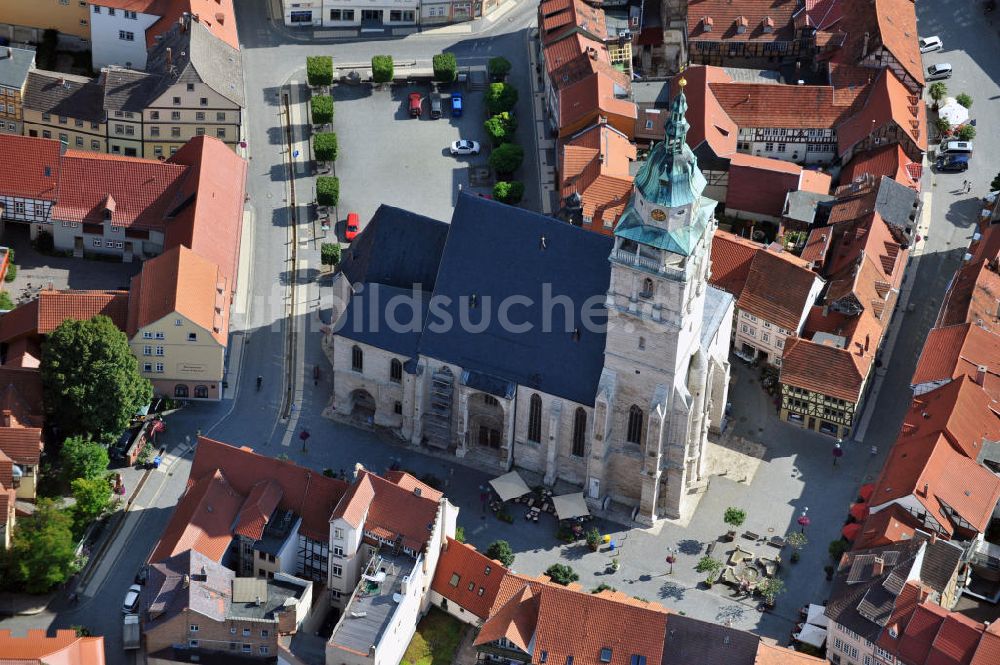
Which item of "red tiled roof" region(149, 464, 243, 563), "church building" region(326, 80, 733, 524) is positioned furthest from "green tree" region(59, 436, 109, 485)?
"church building" region(326, 80, 733, 524)

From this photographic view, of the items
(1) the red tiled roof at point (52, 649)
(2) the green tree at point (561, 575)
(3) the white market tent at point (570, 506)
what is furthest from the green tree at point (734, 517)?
(1) the red tiled roof at point (52, 649)

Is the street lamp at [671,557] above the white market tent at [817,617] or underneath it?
above

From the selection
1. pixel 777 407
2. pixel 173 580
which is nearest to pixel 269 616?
pixel 173 580

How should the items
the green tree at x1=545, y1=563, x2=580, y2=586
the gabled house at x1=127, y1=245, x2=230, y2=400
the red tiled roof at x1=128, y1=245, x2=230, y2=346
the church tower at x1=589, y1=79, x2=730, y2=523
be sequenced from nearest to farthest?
the church tower at x1=589, y1=79, x2=730, y2=523 → the green tree at x1=545, y1=563, x2=580, y2=586 → the gabled house at x1=127, y1=245, x2=230, y2=400 → the red tiled roof at x1=128, y1=245, x2=230, y2=346

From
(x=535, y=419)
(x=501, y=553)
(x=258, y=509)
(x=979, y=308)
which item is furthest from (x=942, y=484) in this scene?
(x=258, y=509)

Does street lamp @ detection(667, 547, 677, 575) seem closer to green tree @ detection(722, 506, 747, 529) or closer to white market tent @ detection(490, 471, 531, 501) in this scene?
green tree @ detection(722, 506, 747, 529)

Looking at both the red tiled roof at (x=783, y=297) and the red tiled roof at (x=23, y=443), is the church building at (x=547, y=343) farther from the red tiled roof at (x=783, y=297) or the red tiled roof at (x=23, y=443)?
the red tiled roof at (x=23, y=443)
